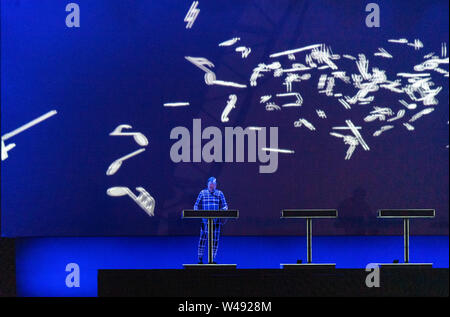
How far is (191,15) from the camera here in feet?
22.0

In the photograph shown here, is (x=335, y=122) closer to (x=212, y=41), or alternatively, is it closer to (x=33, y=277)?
(x=212, y=41)

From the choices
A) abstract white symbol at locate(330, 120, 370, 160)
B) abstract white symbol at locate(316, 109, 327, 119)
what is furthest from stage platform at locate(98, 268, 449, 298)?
abstract white symbol at locate(316, 109, 327, 119)

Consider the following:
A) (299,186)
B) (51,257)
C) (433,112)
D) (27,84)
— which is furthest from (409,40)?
(51,257)

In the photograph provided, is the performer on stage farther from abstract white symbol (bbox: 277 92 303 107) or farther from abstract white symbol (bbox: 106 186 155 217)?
abstract white symbol (bbox: 277 92 303 107)

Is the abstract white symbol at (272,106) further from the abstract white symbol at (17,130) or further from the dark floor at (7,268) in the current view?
the dark floor at (7,268)

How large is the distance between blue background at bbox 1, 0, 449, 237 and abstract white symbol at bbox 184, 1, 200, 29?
0.05 meters

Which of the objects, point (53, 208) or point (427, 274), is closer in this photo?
point (427, 274)

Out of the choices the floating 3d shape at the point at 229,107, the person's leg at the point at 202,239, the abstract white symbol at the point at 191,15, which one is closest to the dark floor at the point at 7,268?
the person's leg at the point at 202,239

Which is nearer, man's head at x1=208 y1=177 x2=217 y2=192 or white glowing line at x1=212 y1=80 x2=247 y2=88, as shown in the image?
man's head at x1=208 y1=177 x2=217 y2=192

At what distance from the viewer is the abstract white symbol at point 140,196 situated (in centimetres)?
664

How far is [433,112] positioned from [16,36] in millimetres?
4758

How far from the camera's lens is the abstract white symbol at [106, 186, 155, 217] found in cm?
664

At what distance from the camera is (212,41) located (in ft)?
22.0
